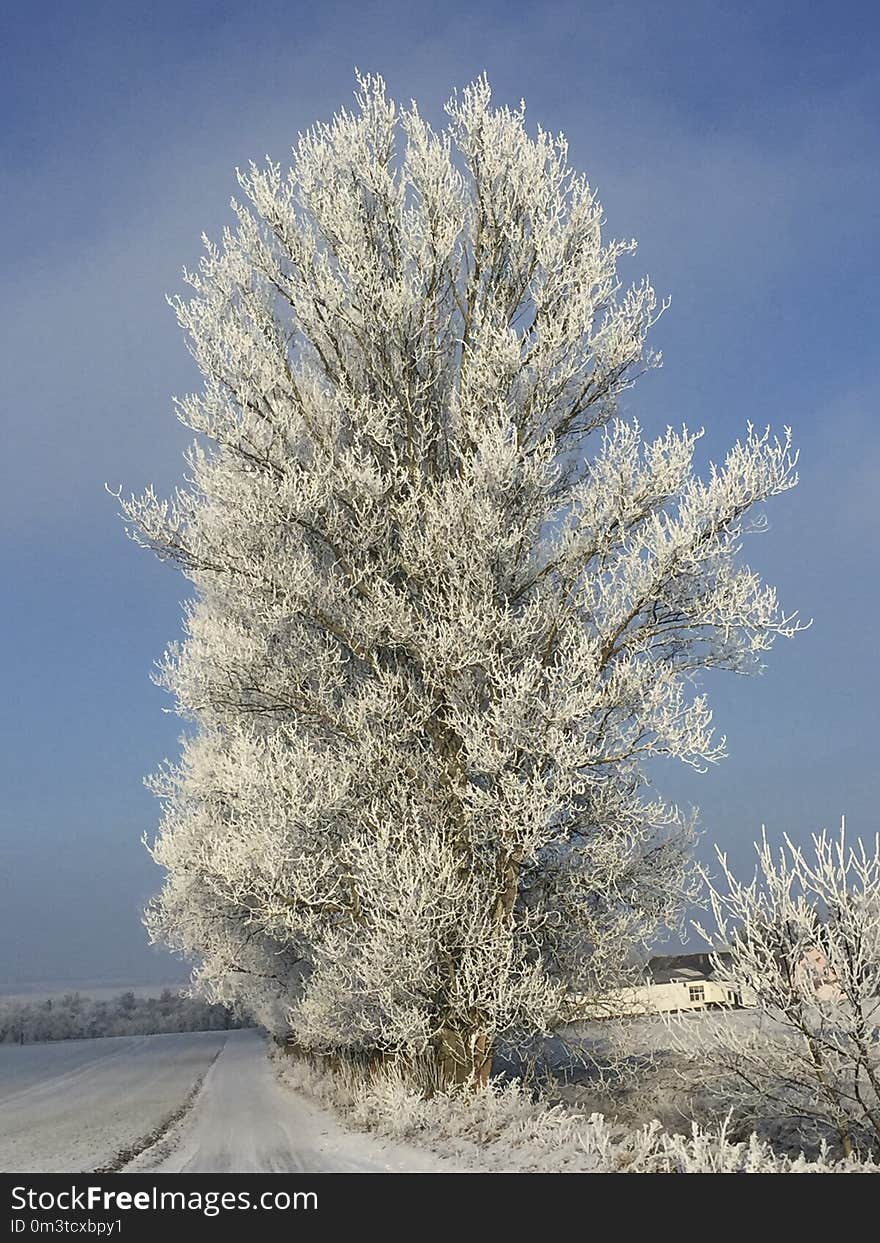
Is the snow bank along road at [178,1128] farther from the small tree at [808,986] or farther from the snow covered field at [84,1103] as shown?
the small tree at [808,986]

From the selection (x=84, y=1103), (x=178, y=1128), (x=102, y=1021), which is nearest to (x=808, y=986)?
(x=178, y=1128)

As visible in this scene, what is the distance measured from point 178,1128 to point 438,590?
8015 mm

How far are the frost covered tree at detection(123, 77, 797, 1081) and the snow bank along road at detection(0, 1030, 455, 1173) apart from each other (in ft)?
4.74

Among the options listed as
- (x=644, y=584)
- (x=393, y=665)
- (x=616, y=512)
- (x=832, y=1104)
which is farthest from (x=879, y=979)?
(x=393, y=665)

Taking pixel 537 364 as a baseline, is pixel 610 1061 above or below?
below

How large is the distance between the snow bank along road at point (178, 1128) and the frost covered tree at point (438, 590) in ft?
4.74

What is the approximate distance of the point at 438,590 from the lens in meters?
11.2

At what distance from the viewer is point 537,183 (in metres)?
12.4

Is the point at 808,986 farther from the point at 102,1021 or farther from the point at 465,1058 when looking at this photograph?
the point at 102,1021

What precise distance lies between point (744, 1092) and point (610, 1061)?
3322 mm

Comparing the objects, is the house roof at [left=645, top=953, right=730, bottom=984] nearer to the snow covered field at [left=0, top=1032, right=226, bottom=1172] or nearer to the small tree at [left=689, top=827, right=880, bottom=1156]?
the small tree at [left=689, top=827, right=880, bottom=1156]

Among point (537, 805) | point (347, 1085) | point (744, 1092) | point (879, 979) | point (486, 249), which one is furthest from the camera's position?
point (347, 1085)
